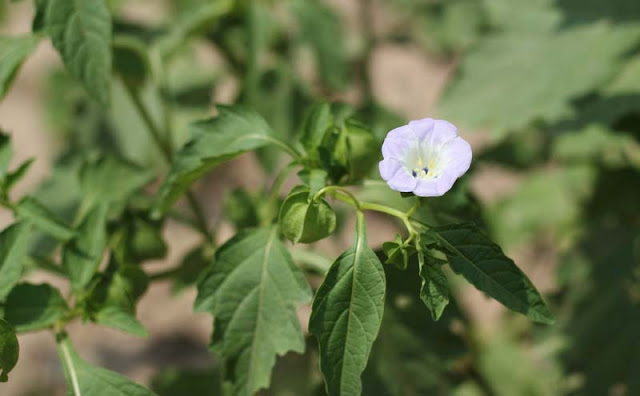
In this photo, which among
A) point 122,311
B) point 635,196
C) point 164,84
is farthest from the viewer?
point 635,196

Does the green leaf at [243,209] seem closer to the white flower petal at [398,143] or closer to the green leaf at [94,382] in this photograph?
the green leaf at [94,382]

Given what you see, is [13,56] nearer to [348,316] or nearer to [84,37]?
[84,37]

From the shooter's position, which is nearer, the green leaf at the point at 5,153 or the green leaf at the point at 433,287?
the green leaf at the point at 433,287

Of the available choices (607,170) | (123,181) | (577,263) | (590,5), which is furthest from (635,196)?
(123,181)

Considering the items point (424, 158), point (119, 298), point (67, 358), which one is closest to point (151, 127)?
point (119, 298)

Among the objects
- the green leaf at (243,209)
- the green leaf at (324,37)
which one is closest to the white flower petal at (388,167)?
the green leaf at (243,209)

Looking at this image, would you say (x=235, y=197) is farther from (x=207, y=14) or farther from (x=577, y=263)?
(x=577, y=263)
